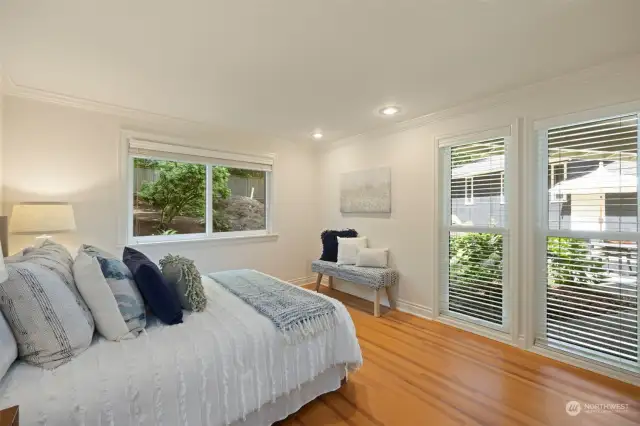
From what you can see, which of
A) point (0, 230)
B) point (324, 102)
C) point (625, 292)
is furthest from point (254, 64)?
point (625, 292)

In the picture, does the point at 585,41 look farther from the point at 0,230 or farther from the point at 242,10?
the point at 0,230

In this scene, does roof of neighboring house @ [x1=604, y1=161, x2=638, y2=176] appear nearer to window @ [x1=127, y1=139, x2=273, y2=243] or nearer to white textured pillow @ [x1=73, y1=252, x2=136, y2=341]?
white textured pillow @ [x1=73, y1=252, x2=136, y2=341]

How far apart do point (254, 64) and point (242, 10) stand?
Result: 574mm

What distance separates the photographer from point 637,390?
2.01 metres

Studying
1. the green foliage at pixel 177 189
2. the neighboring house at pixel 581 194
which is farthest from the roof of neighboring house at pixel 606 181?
the green foliage at pixel 177 189

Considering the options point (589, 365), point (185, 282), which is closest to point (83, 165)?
point (185, 282)

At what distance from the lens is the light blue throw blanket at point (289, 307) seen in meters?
1.73

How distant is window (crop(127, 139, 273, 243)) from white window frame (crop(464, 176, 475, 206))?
2.57 m

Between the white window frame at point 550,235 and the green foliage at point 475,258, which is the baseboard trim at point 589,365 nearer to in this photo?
the white window frame at point 550,235

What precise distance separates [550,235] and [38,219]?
419 centimetres

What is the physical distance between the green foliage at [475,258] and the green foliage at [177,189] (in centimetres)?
300

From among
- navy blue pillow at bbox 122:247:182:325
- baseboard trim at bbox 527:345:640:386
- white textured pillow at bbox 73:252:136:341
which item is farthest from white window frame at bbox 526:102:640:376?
white textured pillow at bbox 73:252:136:341

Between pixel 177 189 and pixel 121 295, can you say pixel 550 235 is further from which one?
pixel 177 189

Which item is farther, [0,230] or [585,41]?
[0,230]
